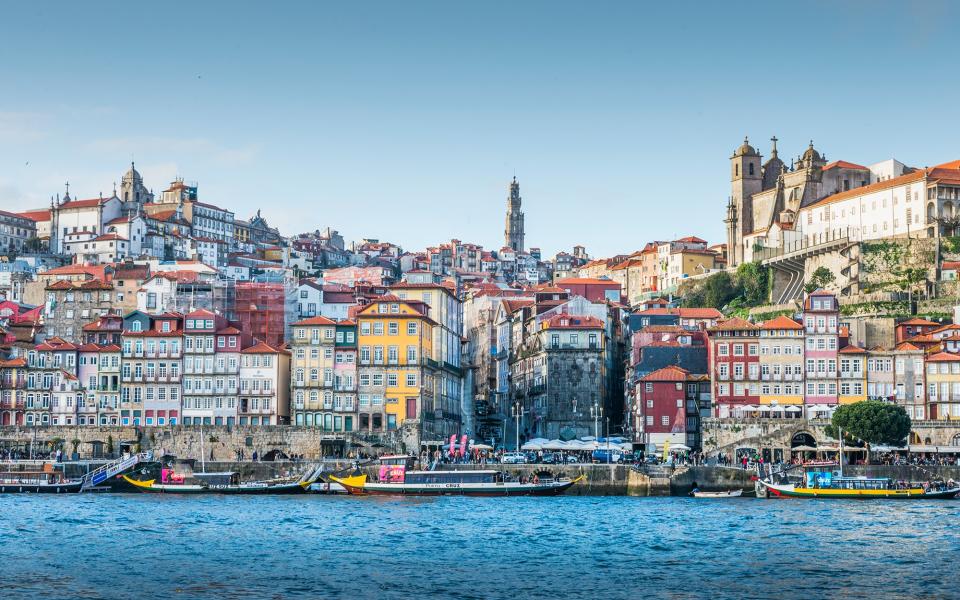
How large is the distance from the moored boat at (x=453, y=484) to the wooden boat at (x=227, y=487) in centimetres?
309

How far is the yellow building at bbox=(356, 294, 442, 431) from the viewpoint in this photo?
86438 millimetres

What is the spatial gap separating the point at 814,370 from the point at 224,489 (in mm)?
35537

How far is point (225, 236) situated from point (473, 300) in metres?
56.5

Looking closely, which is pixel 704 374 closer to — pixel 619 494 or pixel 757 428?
pixel 757 428

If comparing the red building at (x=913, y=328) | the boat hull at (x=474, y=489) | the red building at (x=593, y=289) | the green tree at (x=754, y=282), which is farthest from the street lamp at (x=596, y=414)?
the red building at (x=593, y=289)

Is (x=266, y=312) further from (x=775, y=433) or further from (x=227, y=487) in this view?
(x=775, y=433)

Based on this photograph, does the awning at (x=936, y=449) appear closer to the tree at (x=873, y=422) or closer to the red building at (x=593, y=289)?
the tree at (x=873, y=422)

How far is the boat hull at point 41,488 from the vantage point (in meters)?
78.8

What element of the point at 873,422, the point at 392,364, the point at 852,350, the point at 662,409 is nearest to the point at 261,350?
the point at 392,364

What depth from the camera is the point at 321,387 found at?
3450 inches

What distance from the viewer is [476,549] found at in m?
51.0

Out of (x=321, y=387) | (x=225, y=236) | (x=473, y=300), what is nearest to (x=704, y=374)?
(x=321, y=387)

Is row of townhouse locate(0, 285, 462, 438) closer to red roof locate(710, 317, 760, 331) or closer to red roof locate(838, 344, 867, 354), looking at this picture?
red roof locate(710, 317, 760, 331)

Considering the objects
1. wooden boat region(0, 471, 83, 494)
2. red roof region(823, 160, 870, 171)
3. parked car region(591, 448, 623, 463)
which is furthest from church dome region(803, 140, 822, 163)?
wooden boat region(0, 471, 83, 494)
